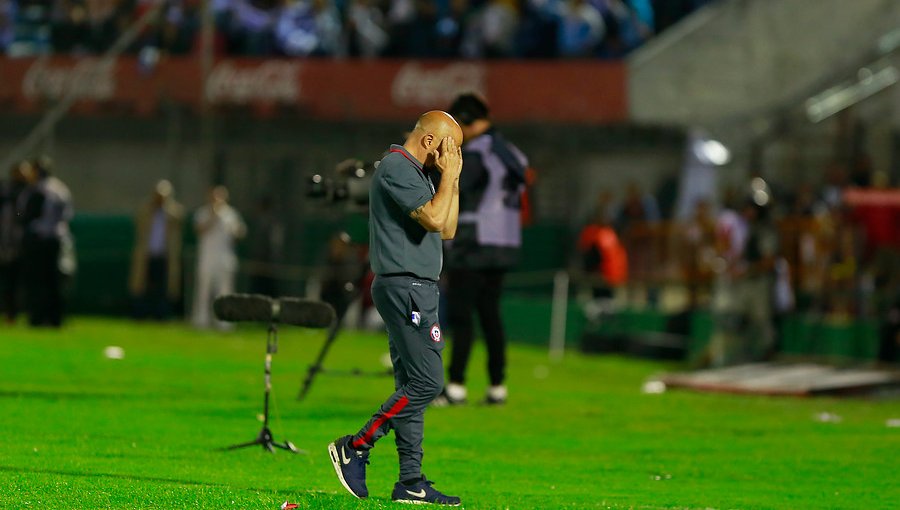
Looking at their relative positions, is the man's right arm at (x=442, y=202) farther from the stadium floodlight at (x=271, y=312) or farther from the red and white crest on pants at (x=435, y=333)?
the stadium floodlight at (x=271, y=312)

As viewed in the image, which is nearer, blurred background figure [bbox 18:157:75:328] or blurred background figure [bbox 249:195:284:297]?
blurred background figure [bbox 18:157:75:328]

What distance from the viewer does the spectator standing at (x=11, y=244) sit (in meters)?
24.1

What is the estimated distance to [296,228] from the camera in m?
27.8

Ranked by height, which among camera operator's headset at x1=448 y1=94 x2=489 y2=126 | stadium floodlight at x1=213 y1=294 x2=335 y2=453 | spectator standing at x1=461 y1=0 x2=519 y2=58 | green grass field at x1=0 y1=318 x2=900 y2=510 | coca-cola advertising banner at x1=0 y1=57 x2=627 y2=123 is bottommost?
green grass field at x1=0 y1=318 x2=900 y2=510

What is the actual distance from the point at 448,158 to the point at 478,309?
216 inches

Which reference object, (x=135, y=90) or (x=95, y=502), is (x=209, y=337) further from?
(x=95, y=502)

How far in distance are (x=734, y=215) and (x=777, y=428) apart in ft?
26.2

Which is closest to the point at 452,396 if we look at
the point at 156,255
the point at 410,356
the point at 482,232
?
the point at 482,232

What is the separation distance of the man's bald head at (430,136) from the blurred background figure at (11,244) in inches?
616

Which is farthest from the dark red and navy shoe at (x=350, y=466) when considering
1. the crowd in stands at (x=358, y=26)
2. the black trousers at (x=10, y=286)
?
the crowd in stands at (x=358, y=26)

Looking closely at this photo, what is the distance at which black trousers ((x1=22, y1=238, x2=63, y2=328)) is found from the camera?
901 inches

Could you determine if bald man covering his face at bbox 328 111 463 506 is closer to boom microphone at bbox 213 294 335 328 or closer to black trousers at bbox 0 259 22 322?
boom microphone at bbox 213 294 335 328

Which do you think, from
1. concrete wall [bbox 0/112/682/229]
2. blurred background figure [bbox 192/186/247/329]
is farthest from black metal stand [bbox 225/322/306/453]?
concrete wall [bbox 0/112/682/229]

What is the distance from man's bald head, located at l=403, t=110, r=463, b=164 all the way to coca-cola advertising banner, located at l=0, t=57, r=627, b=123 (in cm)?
1883
